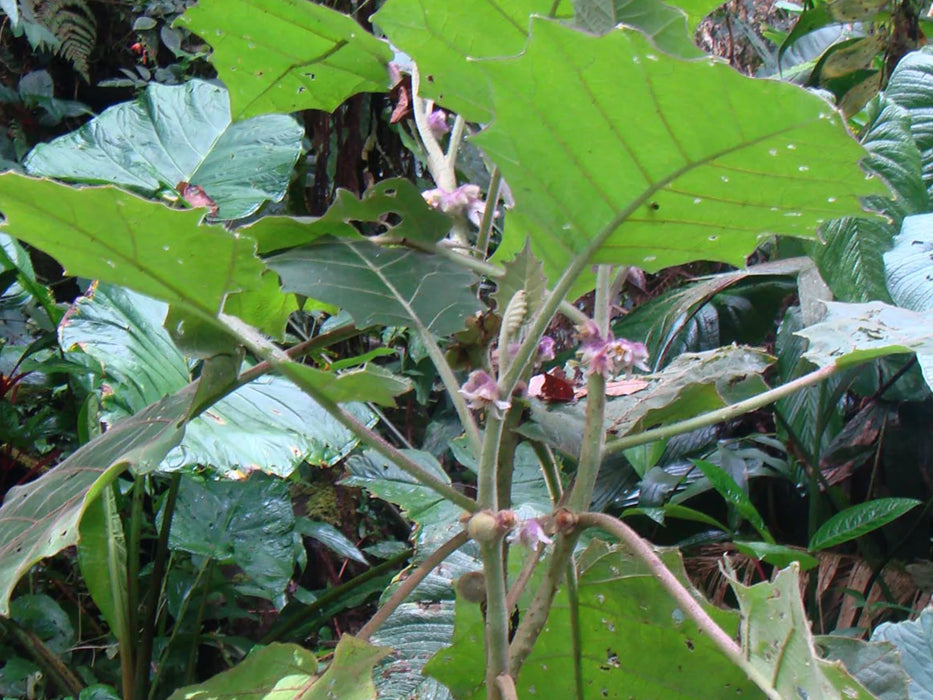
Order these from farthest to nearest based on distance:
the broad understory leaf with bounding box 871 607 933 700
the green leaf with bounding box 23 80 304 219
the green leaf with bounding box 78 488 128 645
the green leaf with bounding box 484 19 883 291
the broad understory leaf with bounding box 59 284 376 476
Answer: the green leaf with bounding box 23 80 304 219, the green leaf with bounding box 78 488 128 645, the broad understory leaf with bounding box 59 284 376 476, the broad understory leaf with bounding box 871 607 933 700, the green leaf with bounding box 484 19 883 291

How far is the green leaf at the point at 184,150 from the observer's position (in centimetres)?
100

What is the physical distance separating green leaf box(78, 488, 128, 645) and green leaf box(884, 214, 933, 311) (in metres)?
0.89

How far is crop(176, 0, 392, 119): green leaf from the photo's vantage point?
1.57 feet

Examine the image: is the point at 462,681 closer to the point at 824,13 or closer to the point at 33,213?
the point at 33,213

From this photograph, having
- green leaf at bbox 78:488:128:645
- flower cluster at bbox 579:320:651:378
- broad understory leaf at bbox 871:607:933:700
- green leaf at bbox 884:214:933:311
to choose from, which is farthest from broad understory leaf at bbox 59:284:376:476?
green leaf at bbox 884:214:933:311

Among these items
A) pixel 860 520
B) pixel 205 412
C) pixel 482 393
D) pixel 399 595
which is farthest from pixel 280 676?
pixel 860 520

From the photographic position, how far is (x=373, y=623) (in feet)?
1.30

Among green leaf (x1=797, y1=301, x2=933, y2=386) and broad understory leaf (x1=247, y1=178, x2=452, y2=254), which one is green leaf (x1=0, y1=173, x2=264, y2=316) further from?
green leaf (x1=797, y1=301, x2=933, y2=386)

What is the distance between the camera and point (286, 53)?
514 millimetres

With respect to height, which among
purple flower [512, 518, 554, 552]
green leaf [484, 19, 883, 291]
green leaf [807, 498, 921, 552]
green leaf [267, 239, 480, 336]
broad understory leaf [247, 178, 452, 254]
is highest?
green leaf [484, 19, 883, 291]

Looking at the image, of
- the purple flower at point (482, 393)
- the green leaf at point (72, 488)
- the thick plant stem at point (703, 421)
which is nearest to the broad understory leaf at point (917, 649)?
the thick plant stem at point (703, 421)

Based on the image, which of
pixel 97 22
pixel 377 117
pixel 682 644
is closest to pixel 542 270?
pixel 682 644

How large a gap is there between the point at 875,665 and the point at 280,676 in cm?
31

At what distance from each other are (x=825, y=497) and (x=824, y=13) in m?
0.89
